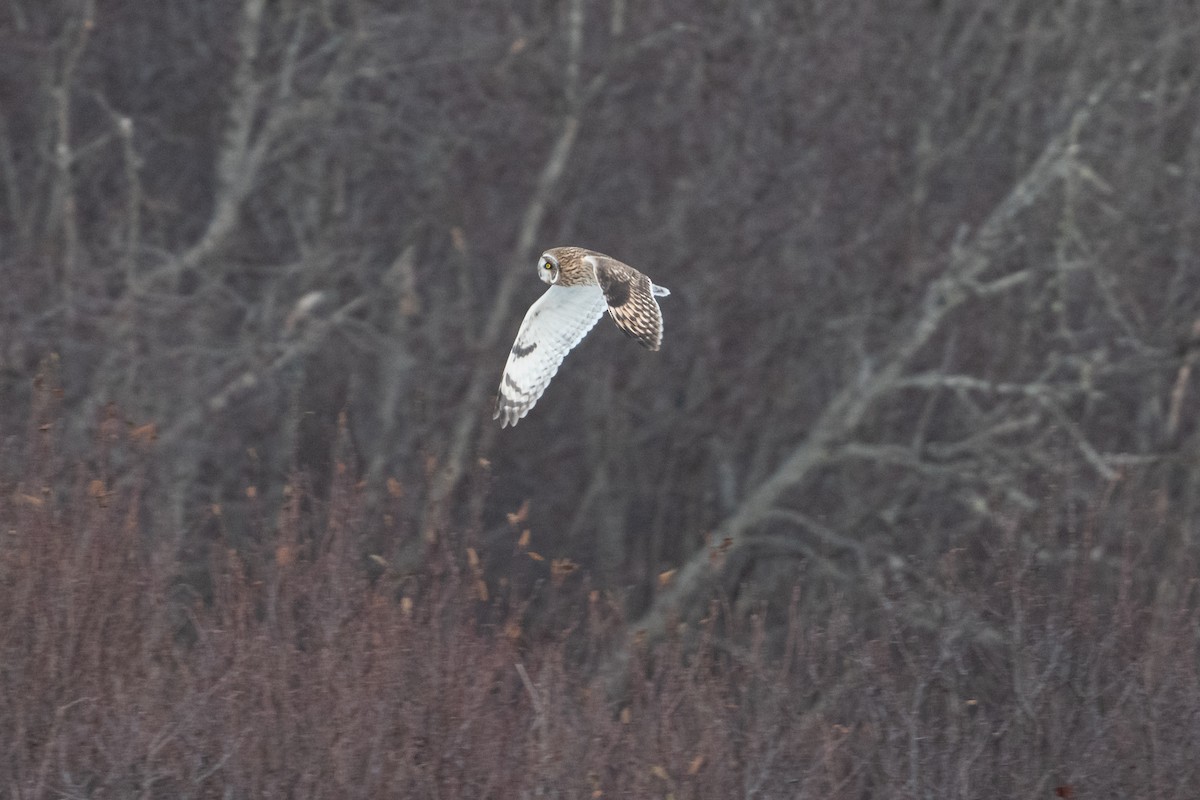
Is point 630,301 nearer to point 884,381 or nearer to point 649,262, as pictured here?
point 884,381

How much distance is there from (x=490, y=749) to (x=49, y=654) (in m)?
1.21

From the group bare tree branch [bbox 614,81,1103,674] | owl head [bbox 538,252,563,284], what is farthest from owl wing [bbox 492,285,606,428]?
bare tree branch [bbox 614,81,1103,674]

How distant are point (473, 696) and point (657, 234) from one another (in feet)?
20.7

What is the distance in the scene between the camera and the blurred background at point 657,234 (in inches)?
402

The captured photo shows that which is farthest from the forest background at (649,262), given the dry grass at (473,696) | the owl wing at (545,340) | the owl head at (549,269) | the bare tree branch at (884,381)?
the dry grass at (473,696)

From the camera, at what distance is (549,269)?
6.44 meters

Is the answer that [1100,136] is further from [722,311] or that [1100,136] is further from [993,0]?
[722,311]

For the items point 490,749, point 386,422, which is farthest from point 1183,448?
point 490,749

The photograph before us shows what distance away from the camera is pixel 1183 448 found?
1009cm

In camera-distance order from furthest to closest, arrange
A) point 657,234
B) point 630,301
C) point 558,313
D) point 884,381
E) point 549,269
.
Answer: point 657,234, point 884,381, point 558,313, point 549,269, point 630,301

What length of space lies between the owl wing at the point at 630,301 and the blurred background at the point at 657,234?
3567mm

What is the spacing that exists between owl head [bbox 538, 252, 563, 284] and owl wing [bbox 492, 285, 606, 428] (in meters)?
0.10

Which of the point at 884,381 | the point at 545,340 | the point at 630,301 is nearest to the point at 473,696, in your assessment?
the point at 630,301

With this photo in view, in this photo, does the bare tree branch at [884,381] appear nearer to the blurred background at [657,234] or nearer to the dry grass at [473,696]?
the blurred background at [657,234]
